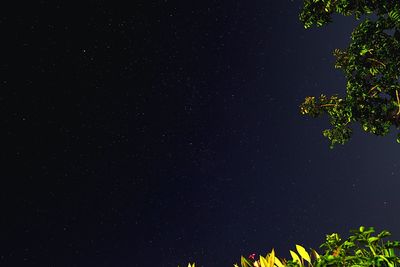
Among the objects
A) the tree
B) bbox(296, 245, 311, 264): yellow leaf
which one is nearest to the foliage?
bbox(296, 245, 311, 264): yellow leaf

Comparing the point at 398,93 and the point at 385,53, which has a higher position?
the point at 385,53

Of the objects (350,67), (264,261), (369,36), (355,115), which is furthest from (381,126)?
(264,261)

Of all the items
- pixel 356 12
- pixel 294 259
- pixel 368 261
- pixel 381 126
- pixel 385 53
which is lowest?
pixel 368 261

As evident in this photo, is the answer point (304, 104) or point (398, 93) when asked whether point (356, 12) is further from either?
point (304, 104)

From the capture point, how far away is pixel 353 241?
2.18 meters

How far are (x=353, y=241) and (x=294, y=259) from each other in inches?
14.2

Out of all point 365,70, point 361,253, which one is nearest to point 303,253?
point 361,253

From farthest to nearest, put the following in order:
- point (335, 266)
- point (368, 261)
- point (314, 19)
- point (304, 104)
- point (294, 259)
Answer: point (304, 104) < point (314, 19) < point (294, 259) < point (335, 266) < point (368, 261)

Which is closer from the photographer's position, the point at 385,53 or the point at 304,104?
the point at 385,53

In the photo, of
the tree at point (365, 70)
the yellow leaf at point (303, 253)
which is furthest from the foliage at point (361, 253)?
the tree at point (365, 70)

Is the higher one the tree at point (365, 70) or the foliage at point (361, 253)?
the tree at point (365, 70)

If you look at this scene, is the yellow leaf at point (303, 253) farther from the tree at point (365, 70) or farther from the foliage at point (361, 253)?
the tree at point (365, 70)

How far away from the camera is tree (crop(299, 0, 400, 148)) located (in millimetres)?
8273

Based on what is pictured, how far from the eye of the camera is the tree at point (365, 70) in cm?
827
